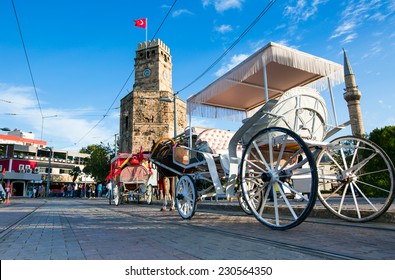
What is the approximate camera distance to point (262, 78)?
5.78 meters

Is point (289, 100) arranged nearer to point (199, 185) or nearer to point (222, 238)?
point (222, 238)

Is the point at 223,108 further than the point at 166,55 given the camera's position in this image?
No

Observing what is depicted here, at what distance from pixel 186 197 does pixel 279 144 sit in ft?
8.22

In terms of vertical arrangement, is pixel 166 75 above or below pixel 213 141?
above

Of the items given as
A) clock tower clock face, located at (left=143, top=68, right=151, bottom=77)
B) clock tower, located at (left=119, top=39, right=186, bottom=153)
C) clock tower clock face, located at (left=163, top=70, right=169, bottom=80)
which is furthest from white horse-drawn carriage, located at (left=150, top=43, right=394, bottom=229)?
clock tower clock face, located at (left=163, top=70, right=169, bottom=80)

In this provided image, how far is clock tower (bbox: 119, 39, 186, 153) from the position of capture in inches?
1378

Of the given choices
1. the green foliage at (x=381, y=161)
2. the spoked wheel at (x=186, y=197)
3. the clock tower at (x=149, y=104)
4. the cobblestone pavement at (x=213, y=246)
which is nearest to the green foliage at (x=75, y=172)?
the clock tower at (x=149, y=104)

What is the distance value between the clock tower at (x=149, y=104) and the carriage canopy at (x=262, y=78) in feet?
89.2

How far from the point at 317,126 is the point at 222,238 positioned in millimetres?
2559

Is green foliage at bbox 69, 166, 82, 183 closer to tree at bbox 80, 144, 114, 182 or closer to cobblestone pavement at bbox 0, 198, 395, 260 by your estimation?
tree at bbox 80, 144, 114, 182

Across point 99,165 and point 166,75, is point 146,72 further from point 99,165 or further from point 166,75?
point 99,165

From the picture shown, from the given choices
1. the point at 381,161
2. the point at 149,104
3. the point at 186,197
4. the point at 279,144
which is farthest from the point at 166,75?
the point at 279,144
